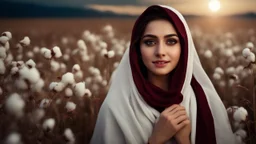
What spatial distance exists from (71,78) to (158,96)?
37 centimetres

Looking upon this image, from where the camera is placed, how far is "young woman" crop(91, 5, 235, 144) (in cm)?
131

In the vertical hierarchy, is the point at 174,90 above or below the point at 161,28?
below

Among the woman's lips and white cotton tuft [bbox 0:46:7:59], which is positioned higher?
the woman's lips

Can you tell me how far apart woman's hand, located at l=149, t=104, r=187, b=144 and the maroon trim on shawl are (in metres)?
0.04

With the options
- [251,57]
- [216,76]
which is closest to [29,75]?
[251,57]

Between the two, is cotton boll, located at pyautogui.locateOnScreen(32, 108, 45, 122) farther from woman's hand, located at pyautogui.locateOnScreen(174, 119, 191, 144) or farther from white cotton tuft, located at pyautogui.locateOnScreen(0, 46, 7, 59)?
woman's hand, located at pyautogui.locateOnScreen(174, 119, 191, 144)

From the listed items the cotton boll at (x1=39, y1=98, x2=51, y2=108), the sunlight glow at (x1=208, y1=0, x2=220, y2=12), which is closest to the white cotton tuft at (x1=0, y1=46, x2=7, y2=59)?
the cotton boll at (x1=39, y1=98, x2=51, y2=108)

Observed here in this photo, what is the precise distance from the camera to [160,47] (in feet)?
4.25

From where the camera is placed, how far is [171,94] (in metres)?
1.32

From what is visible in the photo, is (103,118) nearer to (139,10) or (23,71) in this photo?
(23,71)

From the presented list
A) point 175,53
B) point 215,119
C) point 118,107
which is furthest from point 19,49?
point 215,119

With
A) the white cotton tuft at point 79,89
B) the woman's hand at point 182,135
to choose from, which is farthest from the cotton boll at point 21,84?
the woman's hand at point 182,135

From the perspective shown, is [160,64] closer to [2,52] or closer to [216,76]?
[2,52]

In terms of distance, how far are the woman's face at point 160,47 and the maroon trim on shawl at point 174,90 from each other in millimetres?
25
